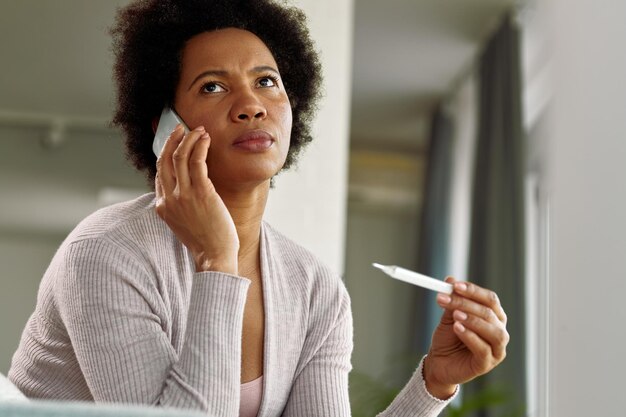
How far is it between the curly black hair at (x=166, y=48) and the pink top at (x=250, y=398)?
15.3 inches

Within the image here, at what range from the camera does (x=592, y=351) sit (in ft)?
5.03

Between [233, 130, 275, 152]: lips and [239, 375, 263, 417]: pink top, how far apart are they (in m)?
0.30

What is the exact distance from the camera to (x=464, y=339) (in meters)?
1.19

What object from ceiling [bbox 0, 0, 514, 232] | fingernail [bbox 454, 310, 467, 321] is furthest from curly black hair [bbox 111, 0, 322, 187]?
ceiling [bbox 0, 0, 514, 232]

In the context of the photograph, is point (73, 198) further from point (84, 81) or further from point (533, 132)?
point (533, 132)

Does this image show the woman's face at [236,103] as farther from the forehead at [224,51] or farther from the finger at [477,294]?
the finger at [477,294]

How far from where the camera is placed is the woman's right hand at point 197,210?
1.14 metres

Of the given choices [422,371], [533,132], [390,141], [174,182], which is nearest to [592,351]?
[422,371]

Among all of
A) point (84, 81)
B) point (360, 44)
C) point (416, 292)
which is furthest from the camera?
point (416, 292)

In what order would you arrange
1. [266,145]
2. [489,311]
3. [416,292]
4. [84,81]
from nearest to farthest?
[489,311] → [266,145] → [84,81] → [416,292]

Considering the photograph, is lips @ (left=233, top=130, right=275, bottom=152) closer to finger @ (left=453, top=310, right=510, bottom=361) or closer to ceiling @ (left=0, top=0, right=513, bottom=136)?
finger @ (left=453, top=310, right=510, bottom=361)

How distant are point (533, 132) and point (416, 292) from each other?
178 centimetres

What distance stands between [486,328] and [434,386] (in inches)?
6.6

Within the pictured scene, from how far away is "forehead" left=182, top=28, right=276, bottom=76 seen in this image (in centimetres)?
137
